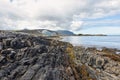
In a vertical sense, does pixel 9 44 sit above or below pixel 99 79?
above

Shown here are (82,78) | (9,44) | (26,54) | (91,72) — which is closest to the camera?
A: (82,78)

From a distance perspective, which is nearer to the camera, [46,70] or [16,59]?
[46,70]

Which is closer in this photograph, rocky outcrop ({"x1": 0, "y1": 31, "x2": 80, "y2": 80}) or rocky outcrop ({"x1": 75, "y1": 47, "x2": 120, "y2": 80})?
rocky outcrop ({"x1": 0, "y1": 31, "x2": 80, "y2": 80})

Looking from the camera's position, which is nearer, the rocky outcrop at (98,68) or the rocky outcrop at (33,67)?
the rocky outcrop at (33,67)

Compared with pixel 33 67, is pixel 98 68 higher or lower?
lower

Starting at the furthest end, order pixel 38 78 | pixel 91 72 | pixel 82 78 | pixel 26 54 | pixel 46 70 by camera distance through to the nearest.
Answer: pixel 26 54
pixel 91 72
pixel 82 78
pixel 46 70
pixel 38 78

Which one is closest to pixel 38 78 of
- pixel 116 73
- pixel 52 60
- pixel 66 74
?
pixel 66 74

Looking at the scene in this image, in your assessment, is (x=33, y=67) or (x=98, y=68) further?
(x=98, y=68)

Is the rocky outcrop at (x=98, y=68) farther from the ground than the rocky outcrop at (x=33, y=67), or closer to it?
closer to it

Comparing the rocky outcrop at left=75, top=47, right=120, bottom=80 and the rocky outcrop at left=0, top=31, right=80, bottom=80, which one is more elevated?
the rocky outcrop at left=0, top=31, right=80, bottom=80

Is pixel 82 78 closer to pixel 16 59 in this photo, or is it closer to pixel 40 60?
pixel 40 60

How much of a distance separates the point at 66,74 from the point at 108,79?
7743 millimetres

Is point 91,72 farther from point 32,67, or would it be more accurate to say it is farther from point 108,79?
point 32,67

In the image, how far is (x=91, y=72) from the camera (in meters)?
33.8
